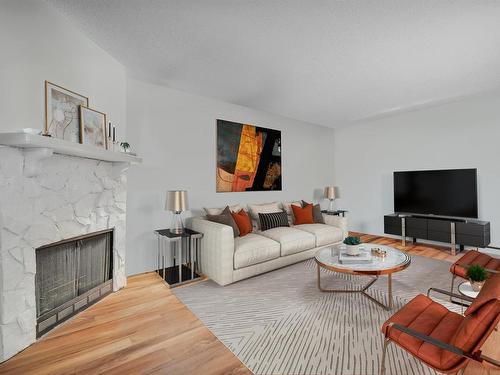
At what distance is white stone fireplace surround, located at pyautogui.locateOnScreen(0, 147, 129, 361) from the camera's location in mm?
1819

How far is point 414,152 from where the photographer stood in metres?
5.11

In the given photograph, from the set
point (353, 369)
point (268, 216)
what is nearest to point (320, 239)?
point (268, 216)

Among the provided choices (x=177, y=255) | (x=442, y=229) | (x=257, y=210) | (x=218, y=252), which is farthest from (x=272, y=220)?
(x=442, y=229)

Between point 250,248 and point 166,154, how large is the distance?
1841mm

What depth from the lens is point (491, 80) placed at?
348cm

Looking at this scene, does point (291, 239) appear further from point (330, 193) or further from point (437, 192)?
point (437, 192)

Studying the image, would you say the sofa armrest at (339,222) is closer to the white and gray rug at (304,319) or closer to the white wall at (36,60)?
the white and gray rug at (304,319)

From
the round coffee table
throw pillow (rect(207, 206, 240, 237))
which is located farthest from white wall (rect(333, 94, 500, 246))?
throw pillow (rect(207, 206, 240, 237))

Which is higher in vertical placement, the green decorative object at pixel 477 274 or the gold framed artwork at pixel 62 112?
the gold framed artwork at pixel 62 112

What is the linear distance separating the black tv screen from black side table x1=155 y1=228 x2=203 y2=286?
13.7 feet

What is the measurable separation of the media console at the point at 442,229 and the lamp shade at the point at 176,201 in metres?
4.08

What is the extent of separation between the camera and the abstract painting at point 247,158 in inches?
169

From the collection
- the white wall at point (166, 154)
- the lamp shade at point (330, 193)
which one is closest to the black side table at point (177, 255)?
the white wall at point (166, 154)

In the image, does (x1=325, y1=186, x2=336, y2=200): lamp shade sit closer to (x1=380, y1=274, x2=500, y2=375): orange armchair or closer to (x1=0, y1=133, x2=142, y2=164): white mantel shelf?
(x1=380, y1=274, x2=500, y2=375): orange armchair
